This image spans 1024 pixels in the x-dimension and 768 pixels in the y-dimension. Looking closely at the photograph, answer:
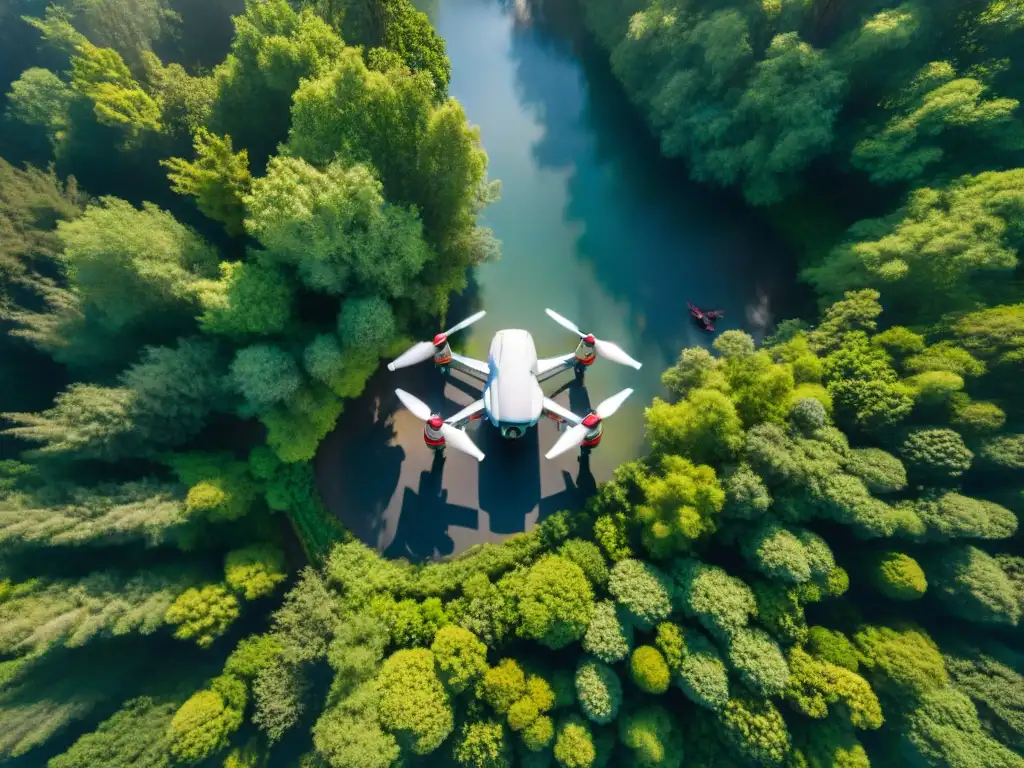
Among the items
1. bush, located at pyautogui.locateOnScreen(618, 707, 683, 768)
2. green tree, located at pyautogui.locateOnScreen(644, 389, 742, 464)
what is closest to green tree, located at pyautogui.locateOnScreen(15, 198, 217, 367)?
green tree, located at pyautogui.locateOnScreen(644, 389, 742, 464)

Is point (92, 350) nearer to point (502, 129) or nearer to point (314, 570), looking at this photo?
point (314, 570)

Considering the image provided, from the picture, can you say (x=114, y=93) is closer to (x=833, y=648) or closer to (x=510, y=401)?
(x=510, y=401)

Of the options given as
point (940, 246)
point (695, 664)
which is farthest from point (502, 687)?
point (940, 246)

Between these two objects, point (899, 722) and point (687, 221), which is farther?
point (687, 221)

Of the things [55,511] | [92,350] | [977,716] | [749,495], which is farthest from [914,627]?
[92,350]

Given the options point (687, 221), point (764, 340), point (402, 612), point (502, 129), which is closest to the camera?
point (402, 612)

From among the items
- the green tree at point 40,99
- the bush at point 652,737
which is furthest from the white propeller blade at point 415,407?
the green tree at point 40,99
